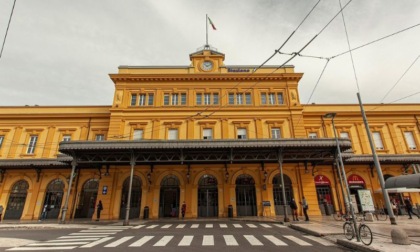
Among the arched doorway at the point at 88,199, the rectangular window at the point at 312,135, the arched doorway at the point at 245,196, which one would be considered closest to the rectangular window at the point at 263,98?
the rectangular window at the point at 312,135

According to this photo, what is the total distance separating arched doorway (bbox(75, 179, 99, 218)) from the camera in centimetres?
2119

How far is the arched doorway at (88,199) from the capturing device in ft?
69.5

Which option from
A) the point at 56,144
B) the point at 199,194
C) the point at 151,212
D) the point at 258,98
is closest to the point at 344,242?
the point at 199,194

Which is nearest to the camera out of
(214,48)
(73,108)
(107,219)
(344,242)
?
(344,242)

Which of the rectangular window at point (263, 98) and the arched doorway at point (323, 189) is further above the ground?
the rectangular window at point (263, 98)

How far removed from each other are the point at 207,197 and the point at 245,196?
3.59 m

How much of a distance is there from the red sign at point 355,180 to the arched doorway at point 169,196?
17.2m

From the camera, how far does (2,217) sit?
804 inches

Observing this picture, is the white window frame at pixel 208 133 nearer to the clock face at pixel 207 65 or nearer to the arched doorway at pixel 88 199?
the clock face at pixel 207 65

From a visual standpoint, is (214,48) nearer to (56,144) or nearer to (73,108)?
(73,108)

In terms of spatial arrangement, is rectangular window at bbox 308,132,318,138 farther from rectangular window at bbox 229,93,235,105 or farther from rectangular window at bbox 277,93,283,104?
rectangular window at bbox 229,93,235,105

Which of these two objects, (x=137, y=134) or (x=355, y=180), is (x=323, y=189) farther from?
(x=137, y=134)

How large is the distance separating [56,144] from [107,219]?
10427 mm

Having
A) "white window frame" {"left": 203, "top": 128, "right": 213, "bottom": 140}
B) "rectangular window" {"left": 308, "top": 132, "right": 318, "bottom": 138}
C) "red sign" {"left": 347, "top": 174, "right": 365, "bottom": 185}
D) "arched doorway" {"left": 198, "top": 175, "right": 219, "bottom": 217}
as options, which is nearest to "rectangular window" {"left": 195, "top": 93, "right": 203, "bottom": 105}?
"white window frame" {"left": 203, "top": 128, "right": 213, "bottom": 140}
